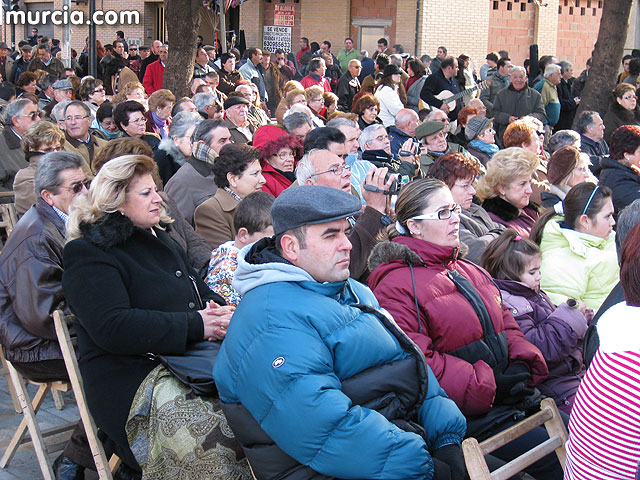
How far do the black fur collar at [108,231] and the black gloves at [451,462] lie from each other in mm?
1598

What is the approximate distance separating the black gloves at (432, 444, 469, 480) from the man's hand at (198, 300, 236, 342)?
1123 mm

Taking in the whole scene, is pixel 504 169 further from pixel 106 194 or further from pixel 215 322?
pixel 106 194

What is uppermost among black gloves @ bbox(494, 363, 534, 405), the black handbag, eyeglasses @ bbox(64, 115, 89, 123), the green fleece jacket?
eyeglasses @ bbox(64, 115, 89, 123)

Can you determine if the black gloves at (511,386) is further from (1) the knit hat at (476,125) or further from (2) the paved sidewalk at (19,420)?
(1) the knit hat at (476,125)

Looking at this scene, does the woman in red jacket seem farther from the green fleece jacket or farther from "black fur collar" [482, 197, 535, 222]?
the green fleece jacket

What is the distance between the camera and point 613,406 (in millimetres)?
2301

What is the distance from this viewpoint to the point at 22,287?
380 cm

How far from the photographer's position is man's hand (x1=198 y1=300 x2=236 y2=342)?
342 cm

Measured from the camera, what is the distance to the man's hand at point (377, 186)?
452 cm

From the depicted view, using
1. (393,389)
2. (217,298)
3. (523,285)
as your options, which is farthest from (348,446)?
(523,285)

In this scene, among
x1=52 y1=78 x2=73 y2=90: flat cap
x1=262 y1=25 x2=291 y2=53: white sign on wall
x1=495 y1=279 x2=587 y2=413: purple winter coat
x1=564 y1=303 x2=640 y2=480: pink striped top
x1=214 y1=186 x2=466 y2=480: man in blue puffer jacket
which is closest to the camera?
x1=564 y1=303 x2=640 y2=480: pink striped top

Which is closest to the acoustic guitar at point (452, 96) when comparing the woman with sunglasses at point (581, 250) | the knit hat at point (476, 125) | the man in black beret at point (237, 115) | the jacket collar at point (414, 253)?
the knit hat at point (476, 125)

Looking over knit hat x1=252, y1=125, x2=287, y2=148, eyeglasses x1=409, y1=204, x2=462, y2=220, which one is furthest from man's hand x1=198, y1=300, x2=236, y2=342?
knit hat x1=252, y1=125, x2=287, y2=148

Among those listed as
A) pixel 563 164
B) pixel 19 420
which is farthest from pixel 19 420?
pixel 563 164
